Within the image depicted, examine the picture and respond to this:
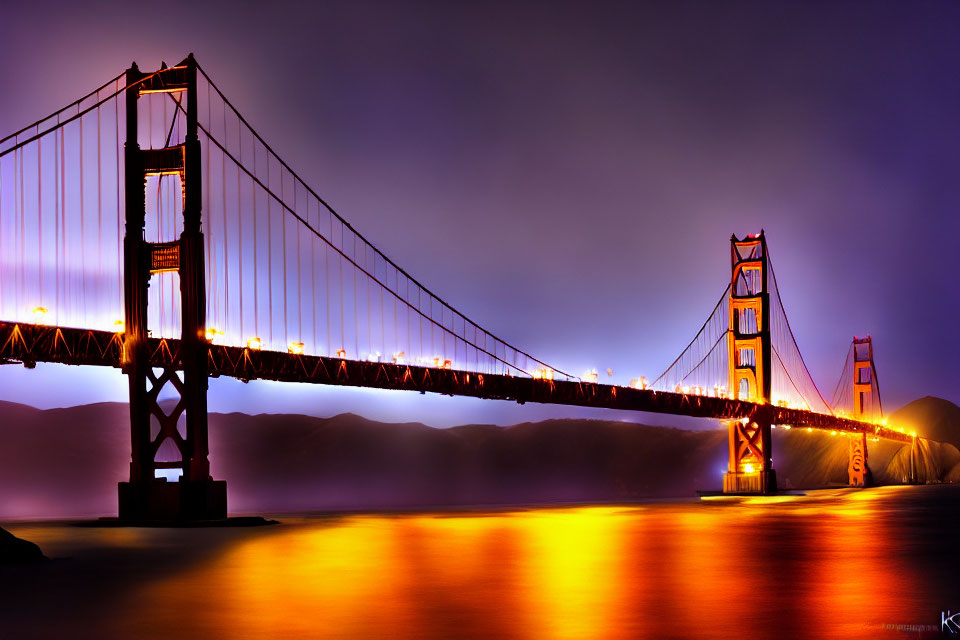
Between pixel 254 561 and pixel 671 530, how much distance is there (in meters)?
14.4

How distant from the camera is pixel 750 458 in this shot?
88562 millimetres

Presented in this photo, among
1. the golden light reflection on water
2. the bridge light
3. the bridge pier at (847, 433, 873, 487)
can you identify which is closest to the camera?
the golden light reflection on water

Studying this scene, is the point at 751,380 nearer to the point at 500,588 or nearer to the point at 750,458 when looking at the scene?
the point at 750,458

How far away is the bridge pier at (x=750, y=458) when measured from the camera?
86.3 m

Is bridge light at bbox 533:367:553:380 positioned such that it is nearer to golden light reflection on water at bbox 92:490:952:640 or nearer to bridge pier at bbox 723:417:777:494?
bridge pier at bbox 723:417:777:494

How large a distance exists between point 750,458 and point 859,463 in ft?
147

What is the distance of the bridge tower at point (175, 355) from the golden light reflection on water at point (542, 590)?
1332cm

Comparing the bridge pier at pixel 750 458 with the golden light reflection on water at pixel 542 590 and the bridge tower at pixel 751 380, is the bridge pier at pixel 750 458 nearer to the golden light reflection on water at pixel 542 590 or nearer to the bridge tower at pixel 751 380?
the bridge tower at pixel 751 380

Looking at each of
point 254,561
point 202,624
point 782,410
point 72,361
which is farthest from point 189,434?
point 782,410

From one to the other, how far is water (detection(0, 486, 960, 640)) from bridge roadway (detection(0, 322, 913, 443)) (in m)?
14.1

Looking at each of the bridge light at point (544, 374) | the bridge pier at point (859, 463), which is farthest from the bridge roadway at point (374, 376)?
the bridge pier at point (859, 463)

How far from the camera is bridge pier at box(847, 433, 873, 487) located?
128m

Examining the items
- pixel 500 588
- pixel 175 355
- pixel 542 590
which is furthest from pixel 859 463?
pixel 542 590

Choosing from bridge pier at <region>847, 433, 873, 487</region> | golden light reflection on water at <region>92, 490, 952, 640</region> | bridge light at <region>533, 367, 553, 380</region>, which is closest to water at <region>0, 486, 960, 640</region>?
golden light reflection on water at <region>92, 490, 952, 640</region>
